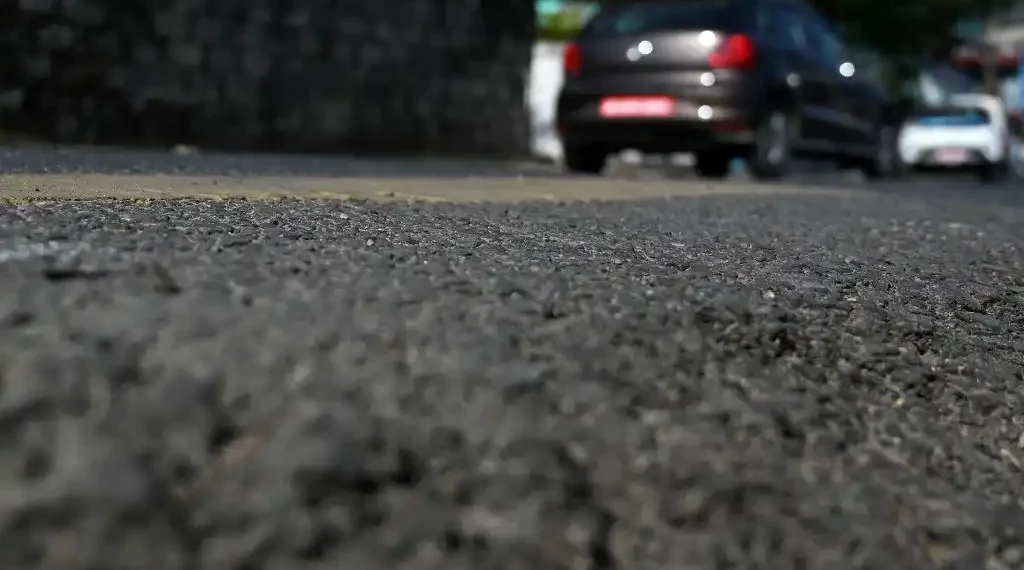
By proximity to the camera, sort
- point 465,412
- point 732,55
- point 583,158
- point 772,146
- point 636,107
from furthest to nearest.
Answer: point 583,158 → point 772,146 → point 636,107 → point 732,55 → point 465,412

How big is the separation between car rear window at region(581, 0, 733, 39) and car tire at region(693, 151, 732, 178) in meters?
1.28

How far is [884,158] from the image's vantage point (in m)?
11.3

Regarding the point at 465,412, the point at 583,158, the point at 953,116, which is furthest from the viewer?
the point at 953,116

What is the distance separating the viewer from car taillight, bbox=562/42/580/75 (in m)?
8.38

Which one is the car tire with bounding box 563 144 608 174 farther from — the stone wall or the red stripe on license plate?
the stone wall

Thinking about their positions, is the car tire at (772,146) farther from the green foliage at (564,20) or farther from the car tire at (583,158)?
the green foliage at (564,20)

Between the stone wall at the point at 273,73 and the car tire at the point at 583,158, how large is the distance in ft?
7.57

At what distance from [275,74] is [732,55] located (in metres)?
3.83

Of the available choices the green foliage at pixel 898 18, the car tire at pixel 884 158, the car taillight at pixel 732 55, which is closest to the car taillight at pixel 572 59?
the car taillight at pixel 732 55

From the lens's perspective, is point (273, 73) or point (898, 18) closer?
point (273, 73)

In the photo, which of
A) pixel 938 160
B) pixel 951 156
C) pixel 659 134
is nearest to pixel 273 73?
pixel 659 134

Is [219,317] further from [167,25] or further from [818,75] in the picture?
[818,75]

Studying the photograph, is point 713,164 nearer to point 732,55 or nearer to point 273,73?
point 732,55

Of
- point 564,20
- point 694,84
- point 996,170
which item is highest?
point 564,20
